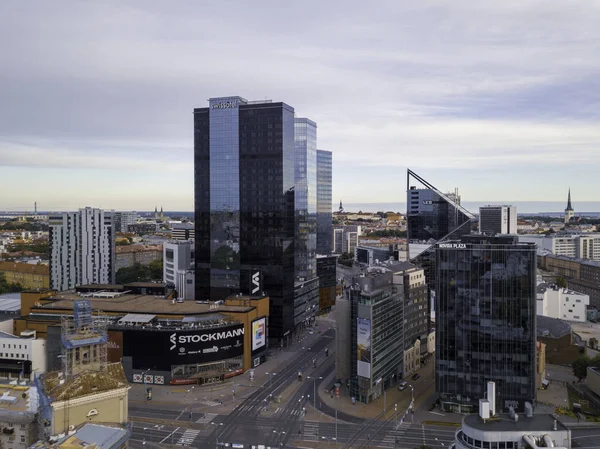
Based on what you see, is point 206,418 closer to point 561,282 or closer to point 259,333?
point 259,333

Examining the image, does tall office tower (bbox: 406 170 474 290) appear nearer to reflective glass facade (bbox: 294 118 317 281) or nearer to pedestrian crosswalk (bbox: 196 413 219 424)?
reflective glass facade (bbox: 294 118 317 281)

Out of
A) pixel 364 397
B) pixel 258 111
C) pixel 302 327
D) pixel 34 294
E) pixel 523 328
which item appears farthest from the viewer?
pixel 302 327

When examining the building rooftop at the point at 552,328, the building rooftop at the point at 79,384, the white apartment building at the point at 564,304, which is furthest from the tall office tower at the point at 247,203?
the white apartment building at the point at 564,304

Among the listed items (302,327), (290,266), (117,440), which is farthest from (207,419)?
(302,327)

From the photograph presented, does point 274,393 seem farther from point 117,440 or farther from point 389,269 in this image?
point 117,440

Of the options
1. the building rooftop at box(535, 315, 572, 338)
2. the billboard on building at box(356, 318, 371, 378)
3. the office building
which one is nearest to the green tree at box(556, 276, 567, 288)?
the building rooftop at box(535, 315, 572, 338)
